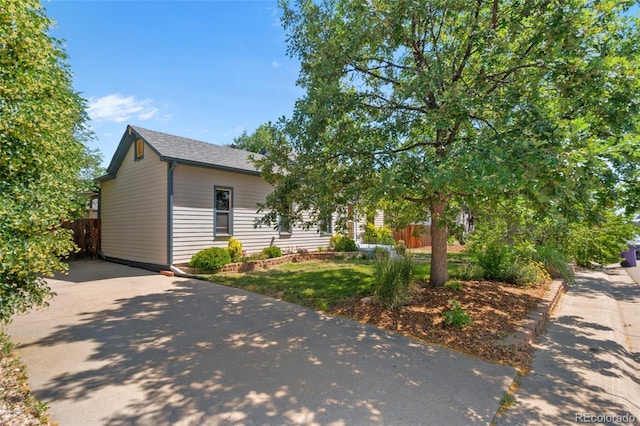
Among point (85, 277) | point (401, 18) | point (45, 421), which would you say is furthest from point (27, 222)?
point (85, 277)

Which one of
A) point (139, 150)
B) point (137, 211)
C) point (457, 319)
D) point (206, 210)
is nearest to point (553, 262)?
point (457, 319)

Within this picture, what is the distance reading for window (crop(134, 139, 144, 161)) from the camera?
36.0 ft

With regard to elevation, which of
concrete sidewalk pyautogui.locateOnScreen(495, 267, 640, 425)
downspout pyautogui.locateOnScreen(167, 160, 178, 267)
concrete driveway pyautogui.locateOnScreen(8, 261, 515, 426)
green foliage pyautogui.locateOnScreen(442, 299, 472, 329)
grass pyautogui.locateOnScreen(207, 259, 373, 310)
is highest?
downspout pyautogui.locateOnScreen(167, 160, 178, 267)

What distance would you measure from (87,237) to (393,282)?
13927mm

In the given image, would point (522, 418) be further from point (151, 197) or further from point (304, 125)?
point (151, 197)

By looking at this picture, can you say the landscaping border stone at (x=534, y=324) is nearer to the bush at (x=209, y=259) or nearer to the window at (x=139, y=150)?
the bush at (x=209, y=259)

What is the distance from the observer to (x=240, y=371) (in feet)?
11.2

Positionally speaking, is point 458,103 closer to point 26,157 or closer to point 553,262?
point 26,157

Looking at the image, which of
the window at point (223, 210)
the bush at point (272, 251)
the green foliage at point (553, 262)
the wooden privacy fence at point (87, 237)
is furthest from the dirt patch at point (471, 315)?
the wooden privacy fence at point (87, 237)

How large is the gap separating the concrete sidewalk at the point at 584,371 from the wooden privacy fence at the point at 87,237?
1578 cm

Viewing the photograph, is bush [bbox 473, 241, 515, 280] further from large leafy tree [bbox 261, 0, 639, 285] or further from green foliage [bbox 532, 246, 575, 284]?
large leafy tree [bbox 261, 0, 639, 285]

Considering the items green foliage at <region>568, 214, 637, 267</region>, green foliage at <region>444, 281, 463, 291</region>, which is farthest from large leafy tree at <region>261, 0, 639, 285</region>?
green foliage at <region>568, 214, 637, 267</region>

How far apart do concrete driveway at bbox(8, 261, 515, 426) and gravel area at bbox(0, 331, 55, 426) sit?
0.11 metres

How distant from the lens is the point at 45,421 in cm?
248
